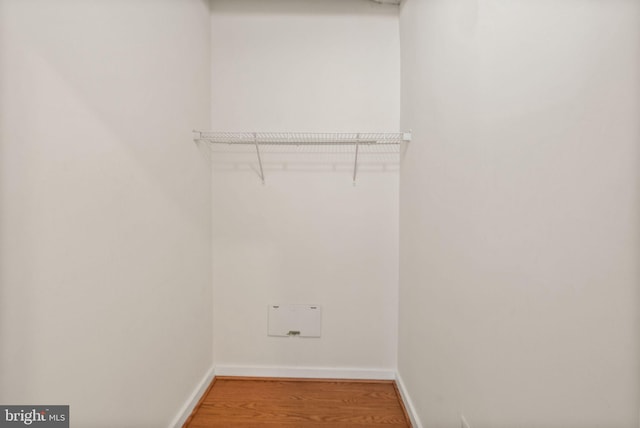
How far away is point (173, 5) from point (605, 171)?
1.81 meters

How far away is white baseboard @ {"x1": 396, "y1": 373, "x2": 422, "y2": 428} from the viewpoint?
1.36 m

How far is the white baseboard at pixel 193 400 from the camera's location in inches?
53.7

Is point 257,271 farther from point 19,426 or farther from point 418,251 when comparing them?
point 19,426

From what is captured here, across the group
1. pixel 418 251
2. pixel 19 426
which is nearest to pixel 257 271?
pixel 418 251

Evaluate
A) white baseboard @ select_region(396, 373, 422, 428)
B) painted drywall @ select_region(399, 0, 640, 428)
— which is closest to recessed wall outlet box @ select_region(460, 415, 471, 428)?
painted drywall @ select_region(399, 0, 640, 428)

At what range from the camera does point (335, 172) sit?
1.76 meters

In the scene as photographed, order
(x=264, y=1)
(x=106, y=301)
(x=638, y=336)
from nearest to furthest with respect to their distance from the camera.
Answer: (x=638, y=336) → (x=106, y=301) → (x=264, y=1)

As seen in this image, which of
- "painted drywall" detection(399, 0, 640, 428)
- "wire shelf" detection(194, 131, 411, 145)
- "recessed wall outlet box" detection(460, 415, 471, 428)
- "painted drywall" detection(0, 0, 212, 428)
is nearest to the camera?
"painted drywall" detection(399, 0, 640, 428)

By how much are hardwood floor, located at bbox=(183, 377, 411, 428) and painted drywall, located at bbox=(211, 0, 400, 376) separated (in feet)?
0.35

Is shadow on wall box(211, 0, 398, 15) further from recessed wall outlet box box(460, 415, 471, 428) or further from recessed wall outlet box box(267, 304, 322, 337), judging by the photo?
recessed wall outlet box box(460, 415, 471, 428)

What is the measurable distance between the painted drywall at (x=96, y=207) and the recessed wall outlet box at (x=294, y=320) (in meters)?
0.54

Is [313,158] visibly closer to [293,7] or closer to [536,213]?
[293,7]

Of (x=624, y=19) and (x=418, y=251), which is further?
(x=418, y=251)
